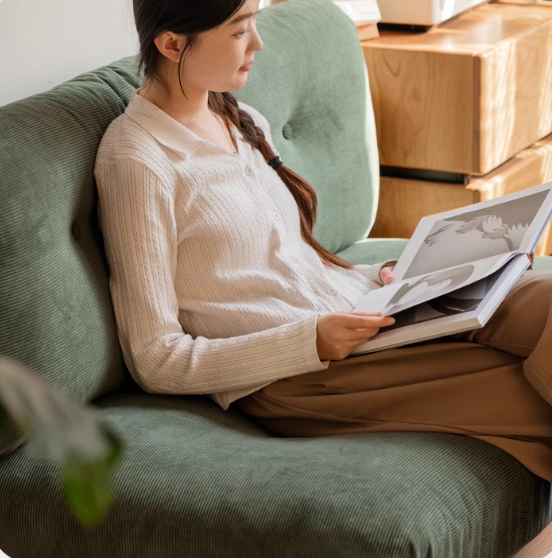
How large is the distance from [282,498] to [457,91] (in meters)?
1.27

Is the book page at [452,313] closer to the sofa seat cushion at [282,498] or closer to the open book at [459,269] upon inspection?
the open book at [459,269]

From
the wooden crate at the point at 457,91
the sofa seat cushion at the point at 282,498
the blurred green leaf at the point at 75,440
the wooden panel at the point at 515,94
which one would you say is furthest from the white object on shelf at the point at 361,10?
the blurred green leaf at the point at 75,440

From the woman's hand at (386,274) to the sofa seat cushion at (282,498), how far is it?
32cm

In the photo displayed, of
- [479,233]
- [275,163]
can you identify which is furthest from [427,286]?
[275,163]

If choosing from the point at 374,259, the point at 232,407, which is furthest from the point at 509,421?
the point at 374,259

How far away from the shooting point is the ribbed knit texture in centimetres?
119

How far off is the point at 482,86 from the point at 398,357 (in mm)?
972

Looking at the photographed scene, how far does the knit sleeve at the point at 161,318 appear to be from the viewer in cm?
119

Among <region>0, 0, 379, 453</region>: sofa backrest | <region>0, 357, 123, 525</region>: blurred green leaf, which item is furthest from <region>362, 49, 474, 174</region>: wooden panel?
<region>0, 357, 123, 525</region>: blurred green leaf

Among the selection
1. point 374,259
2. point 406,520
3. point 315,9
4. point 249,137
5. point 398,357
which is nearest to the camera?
point 406,520

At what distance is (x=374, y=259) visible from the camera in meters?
1.76

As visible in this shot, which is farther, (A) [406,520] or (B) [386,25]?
(B) [386,25]

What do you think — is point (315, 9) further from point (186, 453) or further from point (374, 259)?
point (186, 453)

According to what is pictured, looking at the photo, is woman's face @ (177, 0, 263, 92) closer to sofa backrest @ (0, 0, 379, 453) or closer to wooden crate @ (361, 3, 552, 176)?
sofa backrest @ (0, 0, 379, 453)
